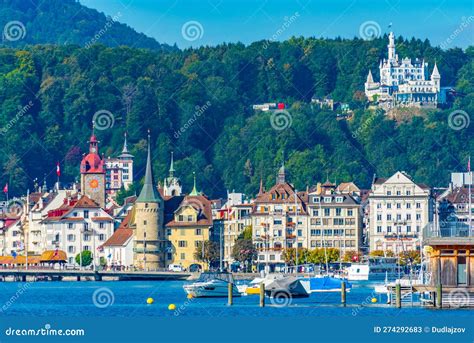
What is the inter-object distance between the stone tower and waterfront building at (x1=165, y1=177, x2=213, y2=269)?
3.07 feet

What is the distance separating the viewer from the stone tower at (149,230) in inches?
6521

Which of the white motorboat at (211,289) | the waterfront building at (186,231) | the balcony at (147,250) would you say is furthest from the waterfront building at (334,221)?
the white motorboat at (211,289)

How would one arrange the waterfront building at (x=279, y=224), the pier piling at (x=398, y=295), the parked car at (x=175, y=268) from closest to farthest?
1. the pier piling at (x=398, y=295)
2. the parked car at (x=175, y=268)
3. the waterfront building at (x=279, y=224)

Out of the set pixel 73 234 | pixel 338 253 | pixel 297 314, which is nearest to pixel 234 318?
pixel 297 314

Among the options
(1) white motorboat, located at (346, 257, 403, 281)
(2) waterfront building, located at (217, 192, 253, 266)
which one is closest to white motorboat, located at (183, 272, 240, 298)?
(1) white motorboat, located at (346, 257, 403, 281)

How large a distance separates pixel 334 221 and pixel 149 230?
1534 cm

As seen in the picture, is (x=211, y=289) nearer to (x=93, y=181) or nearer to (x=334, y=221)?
(x=334, y=221)

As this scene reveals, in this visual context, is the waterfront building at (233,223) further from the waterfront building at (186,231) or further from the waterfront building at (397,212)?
the waterfront building at (397,212)

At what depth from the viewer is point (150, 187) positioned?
547 feet

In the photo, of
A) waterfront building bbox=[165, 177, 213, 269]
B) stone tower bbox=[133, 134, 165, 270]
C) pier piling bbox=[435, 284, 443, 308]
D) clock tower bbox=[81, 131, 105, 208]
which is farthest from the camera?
clock tower bbox=[81, 131, 105, 208]

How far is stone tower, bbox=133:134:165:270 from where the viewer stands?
16562 centimetres

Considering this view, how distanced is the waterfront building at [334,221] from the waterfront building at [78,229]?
2070cm

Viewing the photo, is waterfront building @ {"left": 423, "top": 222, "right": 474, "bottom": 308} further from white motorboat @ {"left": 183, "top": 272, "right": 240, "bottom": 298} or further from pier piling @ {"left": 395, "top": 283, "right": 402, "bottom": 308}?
white motorboat @ {"left": 183, "top": 272, "right": 240, "bottom": 298}

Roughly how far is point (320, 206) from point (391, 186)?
765 centimetres
